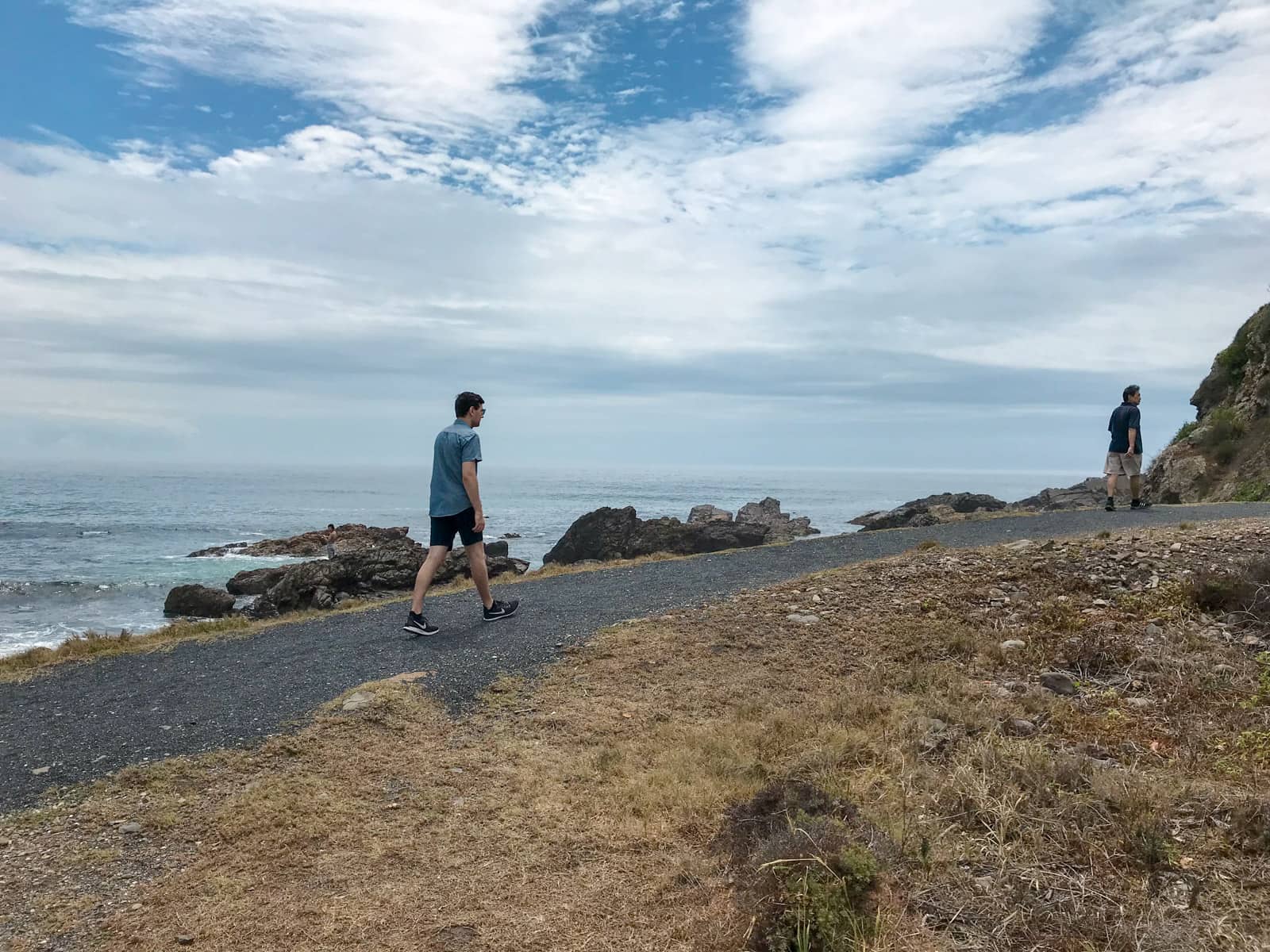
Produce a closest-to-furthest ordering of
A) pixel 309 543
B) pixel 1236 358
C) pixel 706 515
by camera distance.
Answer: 1. pixel 1236 358
2. pixel 309 543
3. pixel 706 515

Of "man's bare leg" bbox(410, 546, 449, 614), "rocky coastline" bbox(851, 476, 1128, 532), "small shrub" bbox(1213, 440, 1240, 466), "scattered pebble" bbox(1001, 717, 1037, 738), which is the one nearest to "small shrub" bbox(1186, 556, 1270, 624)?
"scattered pebble" bbox(1001, 717, 1037, 738)

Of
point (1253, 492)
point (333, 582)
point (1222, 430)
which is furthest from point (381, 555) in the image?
point (1222, 430)

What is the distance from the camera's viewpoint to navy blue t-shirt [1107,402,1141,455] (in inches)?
541

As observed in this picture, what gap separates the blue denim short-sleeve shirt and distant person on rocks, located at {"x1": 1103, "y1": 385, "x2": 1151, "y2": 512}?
465 inches

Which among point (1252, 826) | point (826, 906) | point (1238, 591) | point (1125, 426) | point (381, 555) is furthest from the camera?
point (381, 555)

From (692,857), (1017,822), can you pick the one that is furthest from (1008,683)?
(692,857)

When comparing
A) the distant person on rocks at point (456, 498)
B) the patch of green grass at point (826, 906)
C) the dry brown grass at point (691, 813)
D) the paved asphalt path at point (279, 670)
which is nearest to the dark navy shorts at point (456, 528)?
the distant person on rocks at point (456, 498)

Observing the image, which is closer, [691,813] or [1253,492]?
[691,813]

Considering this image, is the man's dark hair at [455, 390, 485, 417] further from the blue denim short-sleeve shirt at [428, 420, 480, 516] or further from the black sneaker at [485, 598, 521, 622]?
the black sneaker at [485, 598, 521, 622]

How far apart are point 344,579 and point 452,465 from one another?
35.5 ft

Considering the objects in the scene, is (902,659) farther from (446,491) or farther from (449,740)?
(446,491)

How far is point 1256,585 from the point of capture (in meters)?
6.25

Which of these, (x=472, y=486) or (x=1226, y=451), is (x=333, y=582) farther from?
(x=1226, y=451)

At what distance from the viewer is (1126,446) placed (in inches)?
559
